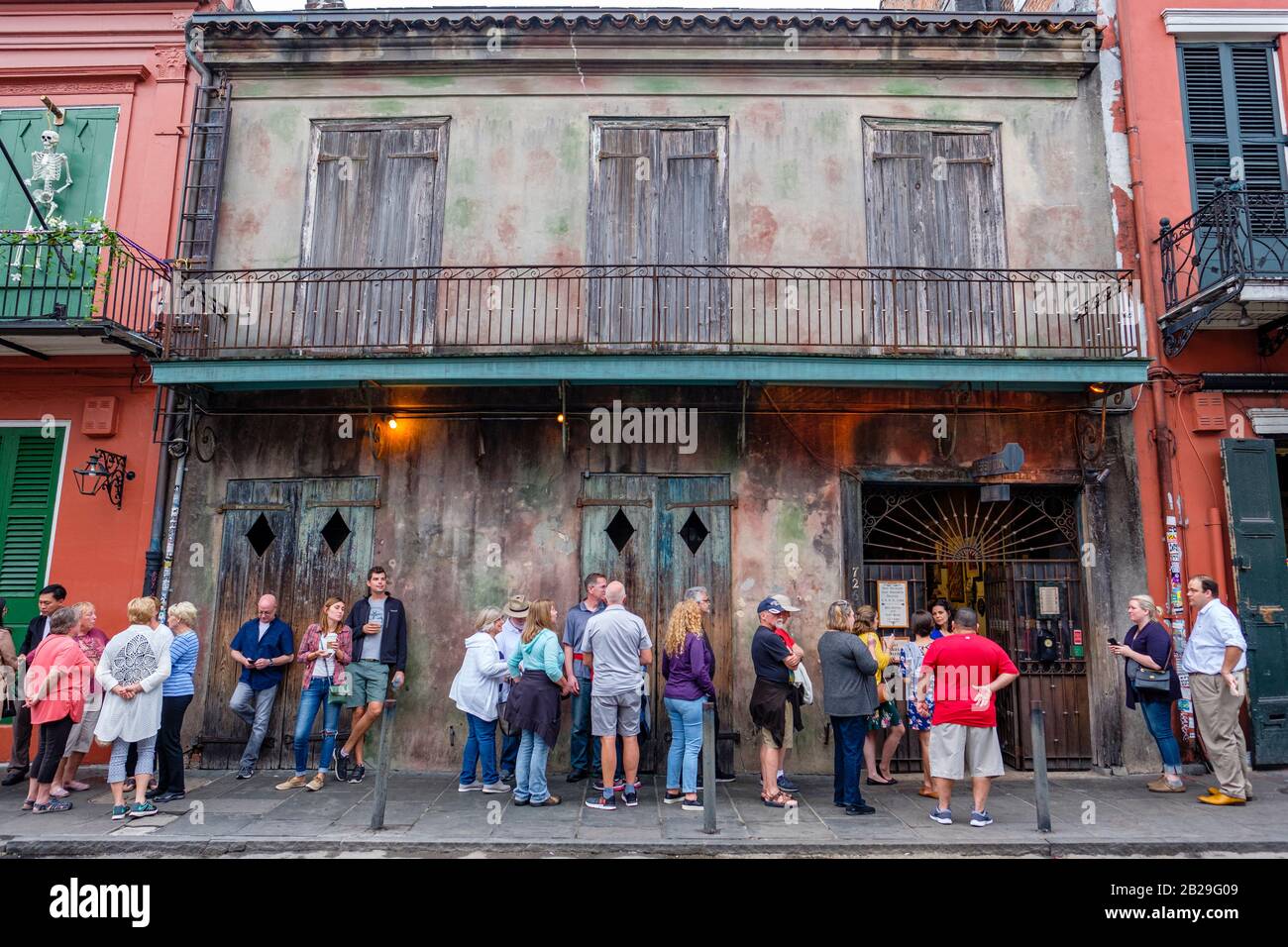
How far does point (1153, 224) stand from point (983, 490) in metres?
3.93

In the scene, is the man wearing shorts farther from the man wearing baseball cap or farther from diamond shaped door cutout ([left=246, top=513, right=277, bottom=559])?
diamond shaped door cutout ([left=246, top=513, right=277, bottom=559])

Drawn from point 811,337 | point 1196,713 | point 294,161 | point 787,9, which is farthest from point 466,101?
point 1196,713

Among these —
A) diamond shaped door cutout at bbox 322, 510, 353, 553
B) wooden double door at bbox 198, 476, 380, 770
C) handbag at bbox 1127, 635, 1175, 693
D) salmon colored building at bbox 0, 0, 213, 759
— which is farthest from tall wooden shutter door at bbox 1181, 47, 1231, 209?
salmon colored building at bbox 0, 0, 213, 759

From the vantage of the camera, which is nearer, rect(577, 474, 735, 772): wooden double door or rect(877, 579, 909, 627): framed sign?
rect(577, 474, 735, 772): wooden double door

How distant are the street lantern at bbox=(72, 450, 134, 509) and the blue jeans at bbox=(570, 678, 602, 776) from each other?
234 inches

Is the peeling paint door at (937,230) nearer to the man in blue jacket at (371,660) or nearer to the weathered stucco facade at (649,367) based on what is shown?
the weathered stucco facade at (649,367)

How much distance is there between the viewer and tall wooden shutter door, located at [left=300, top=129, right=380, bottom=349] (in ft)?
33.0

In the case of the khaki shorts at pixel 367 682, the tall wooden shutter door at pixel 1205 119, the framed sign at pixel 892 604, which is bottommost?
the khaki shorts at pixel 367 682

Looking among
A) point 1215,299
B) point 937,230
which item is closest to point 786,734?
point 937,230

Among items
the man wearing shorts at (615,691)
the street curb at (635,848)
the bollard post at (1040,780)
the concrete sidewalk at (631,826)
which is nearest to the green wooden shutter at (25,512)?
the concrete sidewalk at (631,826)

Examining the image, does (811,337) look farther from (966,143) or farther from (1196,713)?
(1196,713)

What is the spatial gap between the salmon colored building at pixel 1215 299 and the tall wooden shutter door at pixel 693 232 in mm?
4921

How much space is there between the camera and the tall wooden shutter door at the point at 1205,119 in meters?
10.1

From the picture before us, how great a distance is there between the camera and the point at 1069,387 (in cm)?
964
